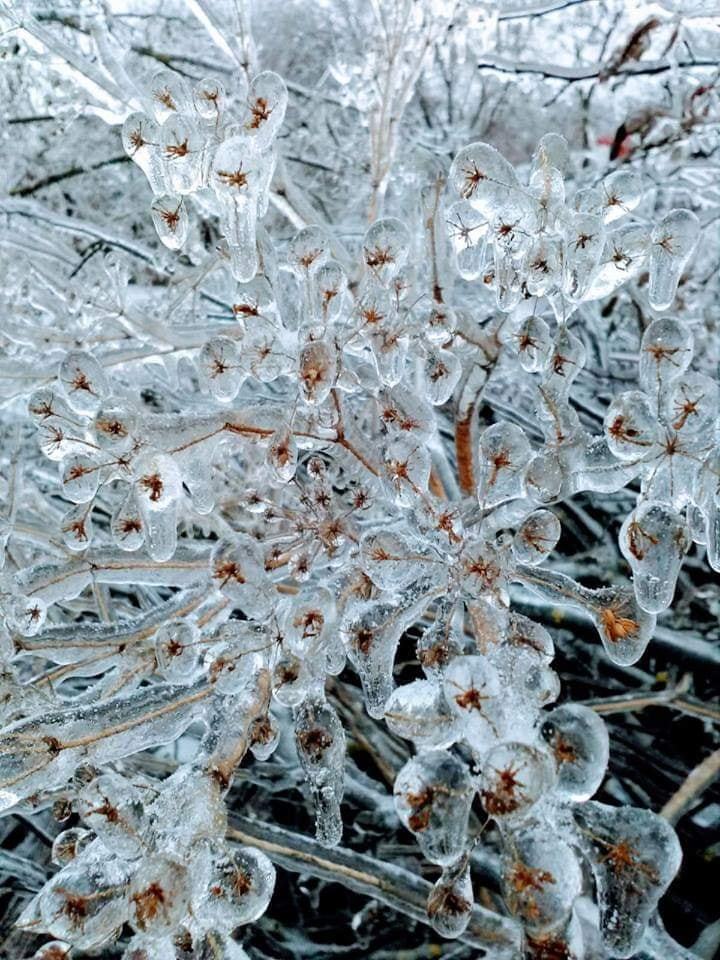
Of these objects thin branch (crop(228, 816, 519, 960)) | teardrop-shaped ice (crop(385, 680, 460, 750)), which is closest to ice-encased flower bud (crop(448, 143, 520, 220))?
teardrop-shaped ice (crop(385, 680, 460, 750))

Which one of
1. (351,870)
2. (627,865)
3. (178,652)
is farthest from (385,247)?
(351,870)

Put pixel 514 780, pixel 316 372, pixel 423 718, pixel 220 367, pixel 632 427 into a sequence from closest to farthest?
pixel 514 780 → pixel 423 718 → pixel 632 427 → pixel 316 372 → pixel 220 367

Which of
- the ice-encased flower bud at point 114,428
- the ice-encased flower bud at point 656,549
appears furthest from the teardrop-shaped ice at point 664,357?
the ice-encased flower bud at point 114,428

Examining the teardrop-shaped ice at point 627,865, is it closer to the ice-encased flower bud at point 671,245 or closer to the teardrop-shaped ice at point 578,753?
the teardrop-shaped ice at point 578,753

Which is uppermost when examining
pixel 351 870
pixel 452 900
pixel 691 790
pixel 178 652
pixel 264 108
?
pixel 264 108

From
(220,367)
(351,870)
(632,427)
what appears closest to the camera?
(632,427)

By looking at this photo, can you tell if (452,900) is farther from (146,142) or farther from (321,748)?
(146,142)

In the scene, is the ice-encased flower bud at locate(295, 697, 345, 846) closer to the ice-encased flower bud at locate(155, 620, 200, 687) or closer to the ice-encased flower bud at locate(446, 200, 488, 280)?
the ice-encased flower bud at locate(155, 620, 200, 687)

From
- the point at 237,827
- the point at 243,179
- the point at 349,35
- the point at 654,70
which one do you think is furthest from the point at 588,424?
the point at 349,35

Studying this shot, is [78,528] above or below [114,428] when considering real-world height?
below
